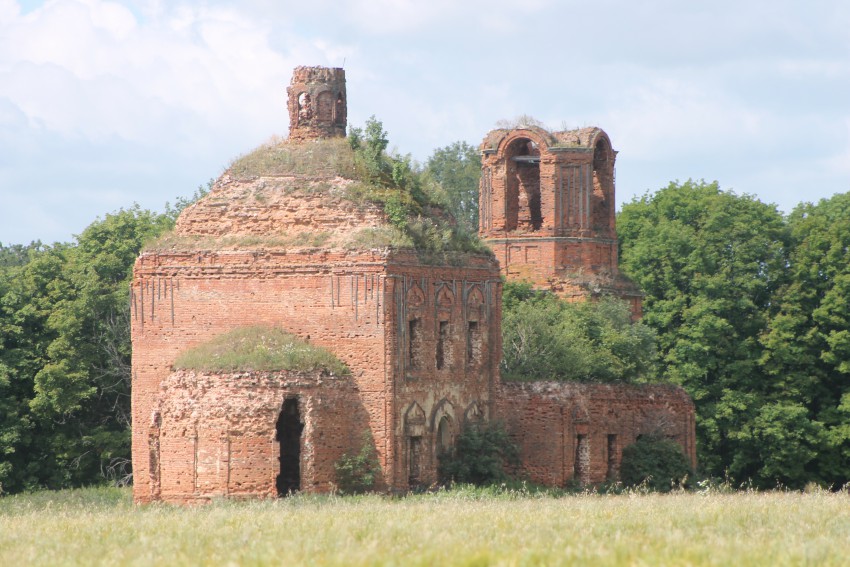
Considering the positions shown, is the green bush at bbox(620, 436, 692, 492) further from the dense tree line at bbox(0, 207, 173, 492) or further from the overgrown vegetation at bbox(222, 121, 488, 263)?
the dense tree line at bbox(0, 207, 173, 492)

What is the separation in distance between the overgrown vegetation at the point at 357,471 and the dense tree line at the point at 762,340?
17296 millimetres

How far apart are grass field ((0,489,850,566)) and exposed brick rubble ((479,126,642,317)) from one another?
1864 centimetres

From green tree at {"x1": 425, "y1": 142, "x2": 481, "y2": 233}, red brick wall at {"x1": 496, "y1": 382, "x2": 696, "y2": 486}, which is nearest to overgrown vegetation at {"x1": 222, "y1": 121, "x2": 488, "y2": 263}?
red brick wall at {"x1": 496, "y1": 382, "x2": 696, "y2": 486}

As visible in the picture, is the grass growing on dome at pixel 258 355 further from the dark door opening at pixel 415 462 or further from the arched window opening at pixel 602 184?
the arched window opening at pixel 602 184

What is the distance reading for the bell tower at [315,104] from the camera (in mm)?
38844

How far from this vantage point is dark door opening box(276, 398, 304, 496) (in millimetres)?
34156

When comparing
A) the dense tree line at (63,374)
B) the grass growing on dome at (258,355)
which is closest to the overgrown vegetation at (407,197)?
the grass growing on dome at (258,355)

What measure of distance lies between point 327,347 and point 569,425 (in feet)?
24.0

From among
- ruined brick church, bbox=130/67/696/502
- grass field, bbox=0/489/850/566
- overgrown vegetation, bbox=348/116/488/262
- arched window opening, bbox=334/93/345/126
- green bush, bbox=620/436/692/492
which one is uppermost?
arched window opening, bbox=334/93/345/126

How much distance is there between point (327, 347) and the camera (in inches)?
1373

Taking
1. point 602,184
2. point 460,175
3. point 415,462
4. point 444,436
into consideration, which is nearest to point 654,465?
point 444,436

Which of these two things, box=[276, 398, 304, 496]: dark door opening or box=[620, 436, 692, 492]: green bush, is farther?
box=[620, 436, 692, 492]: green bush

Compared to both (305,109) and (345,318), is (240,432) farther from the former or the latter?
(305,109)

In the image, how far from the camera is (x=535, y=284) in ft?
160
